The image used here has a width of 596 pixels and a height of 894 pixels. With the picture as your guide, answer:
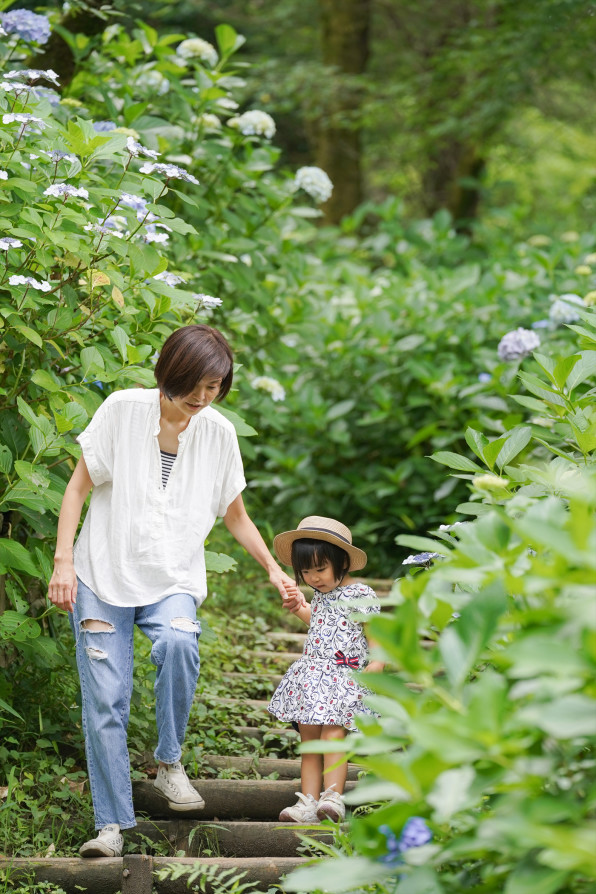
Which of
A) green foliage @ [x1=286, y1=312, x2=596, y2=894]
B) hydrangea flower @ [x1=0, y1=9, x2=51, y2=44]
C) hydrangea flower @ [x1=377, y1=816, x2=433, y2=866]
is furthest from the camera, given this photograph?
hydrangea flower @ [x1=0, y1=9, x2=51, y2=44]

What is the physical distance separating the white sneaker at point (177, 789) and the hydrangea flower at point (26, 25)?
8.30ft

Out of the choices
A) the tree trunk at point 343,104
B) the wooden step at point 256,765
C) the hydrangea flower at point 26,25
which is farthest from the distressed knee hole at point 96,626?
the tree trunk at point 343,104

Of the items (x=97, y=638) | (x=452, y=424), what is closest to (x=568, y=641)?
(x=97, y=638)

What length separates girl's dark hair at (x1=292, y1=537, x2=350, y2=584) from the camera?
3.05m

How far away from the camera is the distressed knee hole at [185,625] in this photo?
2664 mm

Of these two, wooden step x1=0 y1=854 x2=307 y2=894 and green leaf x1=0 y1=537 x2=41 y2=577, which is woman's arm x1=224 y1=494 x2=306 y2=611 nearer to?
green leaf x1=0 y1=537 x2=41 y2=577

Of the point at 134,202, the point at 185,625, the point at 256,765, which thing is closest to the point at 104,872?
the point at 185,625

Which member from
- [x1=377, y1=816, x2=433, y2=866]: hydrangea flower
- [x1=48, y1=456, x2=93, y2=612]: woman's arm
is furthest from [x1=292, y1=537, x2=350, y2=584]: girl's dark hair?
[x1=377, y1=816, x2=433, y2=866]: hydrangea flower

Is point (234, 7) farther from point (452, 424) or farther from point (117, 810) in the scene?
point (117, 810)

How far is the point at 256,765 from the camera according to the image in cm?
319

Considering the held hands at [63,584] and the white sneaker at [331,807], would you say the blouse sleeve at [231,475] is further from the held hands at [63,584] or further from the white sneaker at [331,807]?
the white sneaker at [331,807]

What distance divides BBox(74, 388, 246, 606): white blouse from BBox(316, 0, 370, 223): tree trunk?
24.9 ft

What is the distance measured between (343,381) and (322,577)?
2.78 m

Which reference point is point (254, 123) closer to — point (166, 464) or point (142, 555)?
point (166, 464)
